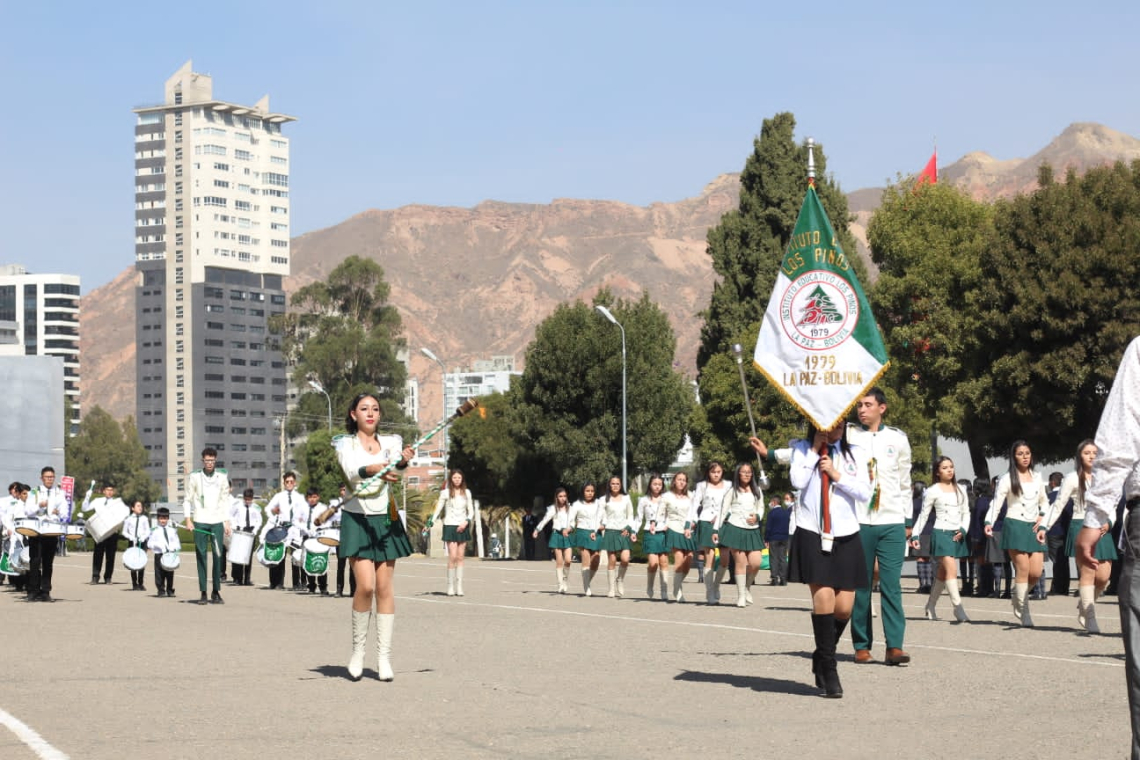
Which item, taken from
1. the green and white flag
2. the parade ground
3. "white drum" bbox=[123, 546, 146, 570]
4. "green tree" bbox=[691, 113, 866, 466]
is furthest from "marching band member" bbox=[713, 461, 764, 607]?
"green tree" bbox=[691, 113, 866, 466]

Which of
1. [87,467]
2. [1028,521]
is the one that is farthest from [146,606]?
[87,467]

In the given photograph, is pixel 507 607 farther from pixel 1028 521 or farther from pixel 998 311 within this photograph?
pixel 998 311

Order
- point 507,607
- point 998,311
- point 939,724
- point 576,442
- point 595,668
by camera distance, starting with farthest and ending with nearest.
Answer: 1. point 576,442
2. point 998,311
3. point 507,607
4. point 595,668
5. point 939,724

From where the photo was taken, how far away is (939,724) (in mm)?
9586

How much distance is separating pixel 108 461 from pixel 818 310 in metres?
174

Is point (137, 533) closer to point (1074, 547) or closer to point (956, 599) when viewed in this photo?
point (956, 599)

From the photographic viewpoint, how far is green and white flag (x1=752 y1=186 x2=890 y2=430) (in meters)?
14.9

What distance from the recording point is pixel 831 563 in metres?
11.5

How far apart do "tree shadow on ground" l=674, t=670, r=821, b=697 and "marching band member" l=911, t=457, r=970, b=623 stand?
20.4 feet

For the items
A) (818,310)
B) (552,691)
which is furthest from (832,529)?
(818,310)

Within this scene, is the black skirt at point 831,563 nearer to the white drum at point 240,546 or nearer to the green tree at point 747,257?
→ the white drum at point 240,546

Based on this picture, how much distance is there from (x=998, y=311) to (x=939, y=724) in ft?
99.9

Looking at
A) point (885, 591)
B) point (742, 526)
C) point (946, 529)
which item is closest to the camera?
point (885, 591)

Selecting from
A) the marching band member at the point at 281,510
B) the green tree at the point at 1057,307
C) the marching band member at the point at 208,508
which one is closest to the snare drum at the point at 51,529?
the marching band member at the point at 208,508
